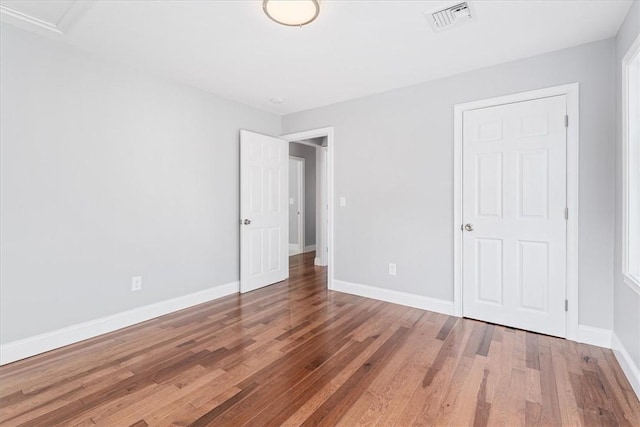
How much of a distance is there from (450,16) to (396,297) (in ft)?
8.91

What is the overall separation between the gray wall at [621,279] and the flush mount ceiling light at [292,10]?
198 centimetres

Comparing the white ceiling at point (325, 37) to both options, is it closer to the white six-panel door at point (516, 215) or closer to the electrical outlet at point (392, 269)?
the white six-panel door at point (516, 215)

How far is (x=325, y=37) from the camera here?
7.75 feet

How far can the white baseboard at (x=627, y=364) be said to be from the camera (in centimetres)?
183

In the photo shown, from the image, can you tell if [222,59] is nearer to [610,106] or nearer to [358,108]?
[358,108]

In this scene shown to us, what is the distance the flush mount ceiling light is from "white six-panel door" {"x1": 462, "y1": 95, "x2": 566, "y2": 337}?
1.90 metres

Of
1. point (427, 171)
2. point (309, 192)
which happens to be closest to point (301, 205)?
point (309, 192)

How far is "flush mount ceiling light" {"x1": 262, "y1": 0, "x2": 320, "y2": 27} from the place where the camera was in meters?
1.82

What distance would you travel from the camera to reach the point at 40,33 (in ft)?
7.64

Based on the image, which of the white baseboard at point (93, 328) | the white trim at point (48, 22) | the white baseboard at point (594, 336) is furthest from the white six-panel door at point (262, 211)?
the white baseboard at point (594, 336)

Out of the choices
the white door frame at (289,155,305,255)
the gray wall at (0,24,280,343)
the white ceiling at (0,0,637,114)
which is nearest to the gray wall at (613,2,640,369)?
the white ceiling at (0,0,637,114)

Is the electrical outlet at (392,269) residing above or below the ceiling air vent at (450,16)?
below

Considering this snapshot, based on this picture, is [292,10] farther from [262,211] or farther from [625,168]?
[262,211]

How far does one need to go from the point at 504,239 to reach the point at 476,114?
4.05 feet
